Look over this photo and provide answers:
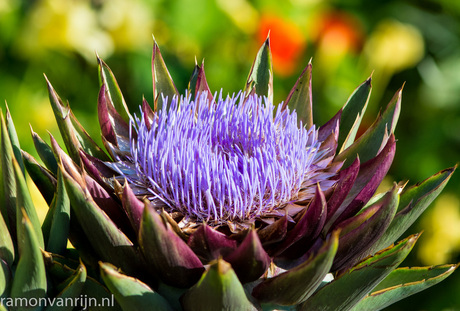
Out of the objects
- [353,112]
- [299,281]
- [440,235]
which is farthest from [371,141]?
[440,235]

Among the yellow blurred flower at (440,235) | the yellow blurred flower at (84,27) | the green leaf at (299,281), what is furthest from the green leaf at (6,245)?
the yellow blurred flower at (440,235)

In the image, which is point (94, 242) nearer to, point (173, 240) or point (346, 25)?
point (173, 240)

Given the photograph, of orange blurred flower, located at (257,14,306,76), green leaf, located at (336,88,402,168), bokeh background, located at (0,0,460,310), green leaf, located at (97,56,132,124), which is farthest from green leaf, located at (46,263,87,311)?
orange blurred flower, located at (257,14,306,76)

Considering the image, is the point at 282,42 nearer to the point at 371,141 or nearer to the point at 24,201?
the point at 371,141

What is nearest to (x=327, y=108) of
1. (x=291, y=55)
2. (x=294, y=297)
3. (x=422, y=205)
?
(x=291, y=55)

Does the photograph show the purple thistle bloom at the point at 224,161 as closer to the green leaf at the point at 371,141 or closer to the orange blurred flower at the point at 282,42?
the green leaf at the point at 371,141
